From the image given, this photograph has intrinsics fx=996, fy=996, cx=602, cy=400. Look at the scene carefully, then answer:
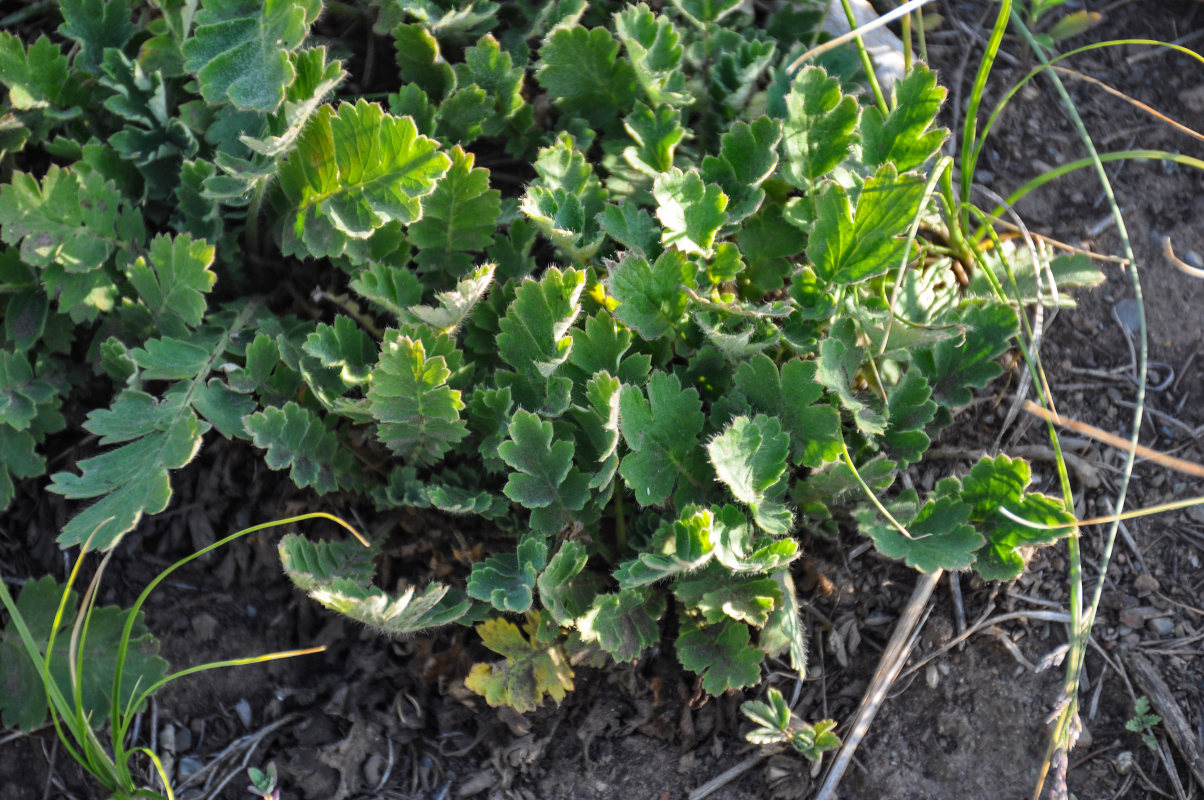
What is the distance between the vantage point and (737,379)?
217cm

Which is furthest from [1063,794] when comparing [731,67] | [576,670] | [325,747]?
[731,67]

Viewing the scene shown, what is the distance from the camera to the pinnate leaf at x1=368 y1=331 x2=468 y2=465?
2.01 meters

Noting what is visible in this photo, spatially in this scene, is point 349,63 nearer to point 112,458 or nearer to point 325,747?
point 112,458

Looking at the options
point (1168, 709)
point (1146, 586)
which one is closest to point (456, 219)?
point (1146, 586)

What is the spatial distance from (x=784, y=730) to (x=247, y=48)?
6.12 ft

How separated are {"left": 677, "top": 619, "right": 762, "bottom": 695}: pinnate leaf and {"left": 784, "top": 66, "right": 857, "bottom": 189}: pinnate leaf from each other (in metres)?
1.03

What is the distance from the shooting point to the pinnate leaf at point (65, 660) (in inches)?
88.7

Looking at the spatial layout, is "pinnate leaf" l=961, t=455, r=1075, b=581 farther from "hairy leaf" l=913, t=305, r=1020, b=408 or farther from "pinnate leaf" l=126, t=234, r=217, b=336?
"pinnate leaf" l=126, t=234, r=217, b=336

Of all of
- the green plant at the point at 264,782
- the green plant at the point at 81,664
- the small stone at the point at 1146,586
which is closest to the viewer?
the green plant at the point at 264,782

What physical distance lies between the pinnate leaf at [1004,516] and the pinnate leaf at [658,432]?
2.02 ft

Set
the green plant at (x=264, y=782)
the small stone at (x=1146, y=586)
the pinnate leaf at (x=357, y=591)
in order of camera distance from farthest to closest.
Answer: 1. the small stone at (x=1146, y=586)
2. the green plant at (x=264, y=782)
3. the pinnate leaf at (x=357, y=591)

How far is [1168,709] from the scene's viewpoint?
221cm

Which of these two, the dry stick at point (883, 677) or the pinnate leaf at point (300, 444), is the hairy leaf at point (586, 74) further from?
the dry stick at point (883, 677)

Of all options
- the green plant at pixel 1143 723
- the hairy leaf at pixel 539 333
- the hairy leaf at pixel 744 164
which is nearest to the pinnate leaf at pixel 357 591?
the hairy leaf at pixel 539 333
